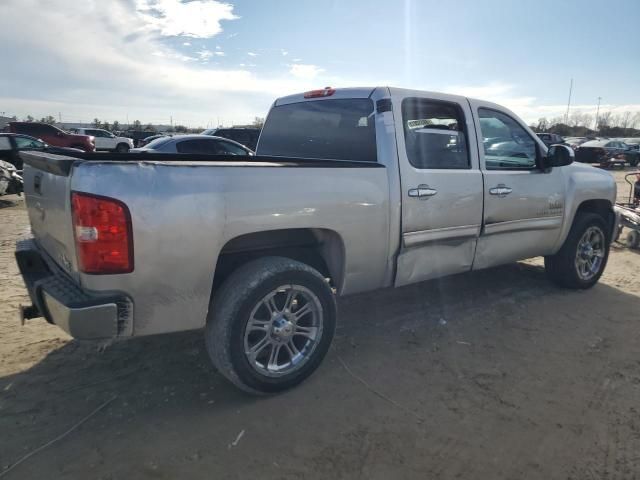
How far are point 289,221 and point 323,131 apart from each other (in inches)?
58.5

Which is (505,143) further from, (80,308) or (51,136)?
(51,136)

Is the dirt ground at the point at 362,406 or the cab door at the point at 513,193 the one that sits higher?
the cab door at the point at 513,193

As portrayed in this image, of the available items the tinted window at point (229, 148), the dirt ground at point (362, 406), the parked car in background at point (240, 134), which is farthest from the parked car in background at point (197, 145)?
the dirt ground at point (362, 406)

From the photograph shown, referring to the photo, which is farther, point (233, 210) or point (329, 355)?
point (329, 355)

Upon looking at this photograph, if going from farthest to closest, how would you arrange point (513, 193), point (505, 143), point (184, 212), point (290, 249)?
point (505, 143) < point (513, 193) < point (290, 249) < point (184, 212)

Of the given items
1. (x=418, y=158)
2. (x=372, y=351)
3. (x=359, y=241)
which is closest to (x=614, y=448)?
(x=372, y=351)

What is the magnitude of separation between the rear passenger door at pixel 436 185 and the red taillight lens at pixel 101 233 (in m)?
1.93

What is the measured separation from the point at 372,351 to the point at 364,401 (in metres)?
0.73

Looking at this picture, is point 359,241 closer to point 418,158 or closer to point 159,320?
point 418,158

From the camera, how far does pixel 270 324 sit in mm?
2945

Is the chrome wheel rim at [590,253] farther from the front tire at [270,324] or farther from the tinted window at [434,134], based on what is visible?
the front tire at [270,324]

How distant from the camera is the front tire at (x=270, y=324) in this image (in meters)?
2.74

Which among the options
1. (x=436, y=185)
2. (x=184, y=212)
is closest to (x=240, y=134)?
(x=436, y=185)

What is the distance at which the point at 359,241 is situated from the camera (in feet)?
10.6
